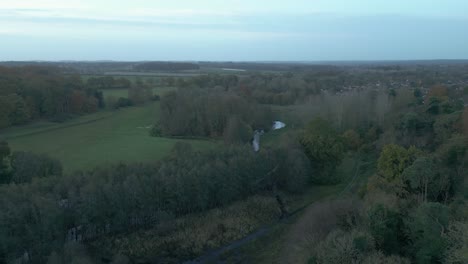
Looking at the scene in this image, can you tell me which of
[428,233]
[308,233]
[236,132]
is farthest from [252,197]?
[236,132]

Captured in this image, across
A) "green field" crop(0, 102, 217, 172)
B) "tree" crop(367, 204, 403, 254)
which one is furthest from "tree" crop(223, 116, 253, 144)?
"tree" crop(367, 204, 403, 254)

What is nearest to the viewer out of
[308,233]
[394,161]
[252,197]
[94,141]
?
[308,233]

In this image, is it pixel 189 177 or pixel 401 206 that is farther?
pixel 189 177

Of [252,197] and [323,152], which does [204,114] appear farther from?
[252,197]

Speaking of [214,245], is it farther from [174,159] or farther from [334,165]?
[334,165]

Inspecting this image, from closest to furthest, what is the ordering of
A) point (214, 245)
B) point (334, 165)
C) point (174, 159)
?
point (214, 245) → point (174, 159) → point (334, 165)

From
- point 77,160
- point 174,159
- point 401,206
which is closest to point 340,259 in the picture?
point 401,206

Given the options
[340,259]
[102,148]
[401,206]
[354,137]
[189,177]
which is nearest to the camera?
[340,259]

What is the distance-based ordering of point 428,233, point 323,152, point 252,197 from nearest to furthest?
point 428,233, point 252,197, point 323,152
